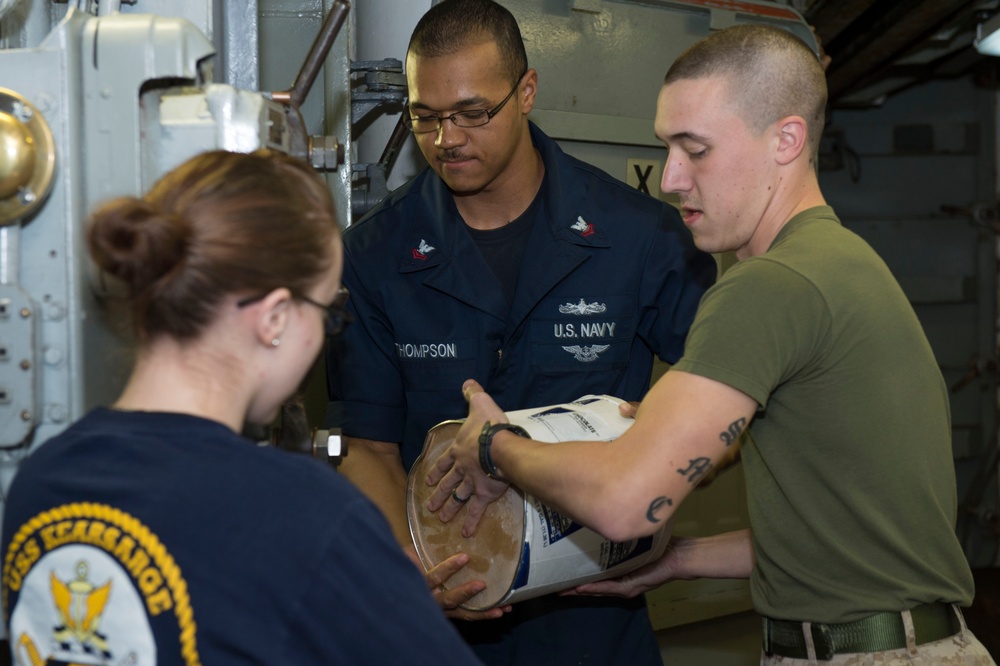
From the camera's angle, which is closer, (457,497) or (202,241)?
(202,241)

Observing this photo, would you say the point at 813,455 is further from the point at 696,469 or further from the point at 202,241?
the point at 202,241

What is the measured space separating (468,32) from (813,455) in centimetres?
126

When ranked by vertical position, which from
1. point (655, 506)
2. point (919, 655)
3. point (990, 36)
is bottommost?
point (919, 655)

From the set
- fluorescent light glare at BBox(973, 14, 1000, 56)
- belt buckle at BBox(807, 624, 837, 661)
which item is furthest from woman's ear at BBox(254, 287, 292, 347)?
fluorescent light glare at BBox(973, 14, 1000, 56)

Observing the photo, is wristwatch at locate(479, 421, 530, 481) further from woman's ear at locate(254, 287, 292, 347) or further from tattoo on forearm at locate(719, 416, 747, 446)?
woman's ear at locate(254, 287, 292, 347)

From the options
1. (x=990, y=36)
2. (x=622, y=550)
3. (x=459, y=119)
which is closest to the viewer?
(x=622, y=550)

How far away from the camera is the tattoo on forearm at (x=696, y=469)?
1.39m

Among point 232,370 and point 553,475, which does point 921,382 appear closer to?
point 553,475

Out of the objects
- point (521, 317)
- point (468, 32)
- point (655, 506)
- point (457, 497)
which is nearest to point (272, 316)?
point (655, 506)

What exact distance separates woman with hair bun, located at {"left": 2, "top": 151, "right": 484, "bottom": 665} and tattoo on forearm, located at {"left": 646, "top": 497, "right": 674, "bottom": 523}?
1.64 ft

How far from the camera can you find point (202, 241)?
98cm

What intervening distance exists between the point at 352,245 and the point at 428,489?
729 mm

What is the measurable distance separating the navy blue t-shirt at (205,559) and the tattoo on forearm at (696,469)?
Result: 1.73 ft

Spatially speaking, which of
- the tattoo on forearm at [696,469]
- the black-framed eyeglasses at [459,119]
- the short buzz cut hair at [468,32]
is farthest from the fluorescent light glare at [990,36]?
the tattoo on forearm at [696,469]
